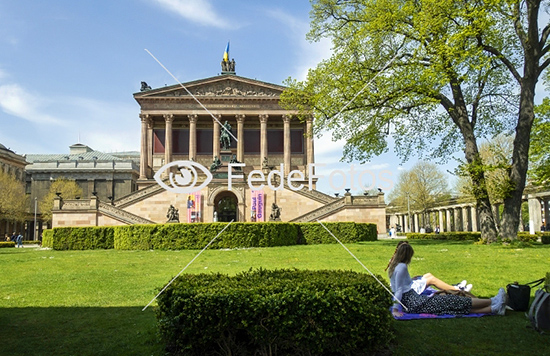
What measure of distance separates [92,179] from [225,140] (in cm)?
3787

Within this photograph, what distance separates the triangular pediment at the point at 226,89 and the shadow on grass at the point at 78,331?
180 ft

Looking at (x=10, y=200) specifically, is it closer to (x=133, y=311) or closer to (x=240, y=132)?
(x=240, y=132)

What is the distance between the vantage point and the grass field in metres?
6.24

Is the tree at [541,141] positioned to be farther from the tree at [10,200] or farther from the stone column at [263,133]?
the tree at [10,200]

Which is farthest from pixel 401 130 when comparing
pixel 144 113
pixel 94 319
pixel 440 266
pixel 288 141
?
pixel 144 113

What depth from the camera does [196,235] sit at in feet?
80.9

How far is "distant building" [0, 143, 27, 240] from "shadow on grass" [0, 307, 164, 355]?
68.8 metres

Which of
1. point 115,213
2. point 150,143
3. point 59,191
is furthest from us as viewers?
point 150,143

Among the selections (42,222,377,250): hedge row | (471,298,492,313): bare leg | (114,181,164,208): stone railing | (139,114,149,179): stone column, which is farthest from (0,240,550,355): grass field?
(139,114,149,179): stone column

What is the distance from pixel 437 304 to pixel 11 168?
79.2 m

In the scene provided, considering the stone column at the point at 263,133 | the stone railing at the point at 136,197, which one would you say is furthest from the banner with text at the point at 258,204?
the stone column at the point at 263,133

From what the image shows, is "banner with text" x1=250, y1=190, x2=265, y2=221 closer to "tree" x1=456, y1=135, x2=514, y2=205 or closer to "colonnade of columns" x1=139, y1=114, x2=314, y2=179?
"tree" x1=456, y1=135, x2=514, y2=205

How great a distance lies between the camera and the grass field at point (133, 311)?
624 centimetres

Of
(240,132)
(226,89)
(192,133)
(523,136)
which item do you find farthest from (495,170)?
(192,133)
